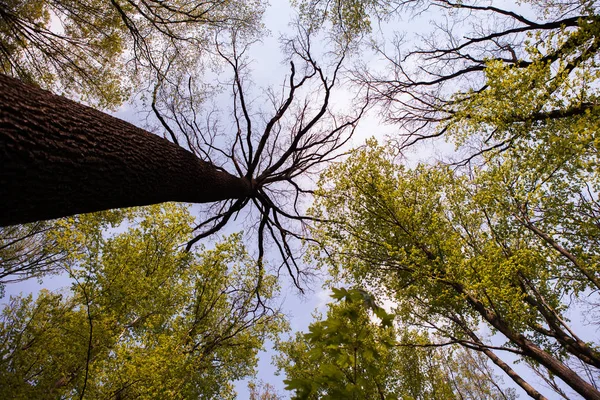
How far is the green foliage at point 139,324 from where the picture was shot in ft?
14.4

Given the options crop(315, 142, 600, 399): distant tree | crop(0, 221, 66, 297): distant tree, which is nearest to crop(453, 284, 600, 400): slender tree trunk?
crop(315, 142, 600, 399): distant tree

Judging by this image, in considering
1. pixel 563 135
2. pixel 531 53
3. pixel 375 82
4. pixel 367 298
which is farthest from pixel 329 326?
pixel 375 82

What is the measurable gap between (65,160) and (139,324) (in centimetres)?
513

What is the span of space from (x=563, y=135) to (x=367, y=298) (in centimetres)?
481

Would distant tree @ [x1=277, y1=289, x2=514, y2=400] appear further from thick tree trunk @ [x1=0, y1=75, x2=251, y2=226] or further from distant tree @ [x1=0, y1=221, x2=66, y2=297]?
distant tree @ [x1=0, y1=221, x2=66, y2=297]

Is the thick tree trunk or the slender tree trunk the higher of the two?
the thick tree trunk

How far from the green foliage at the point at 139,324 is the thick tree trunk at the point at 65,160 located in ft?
5.07

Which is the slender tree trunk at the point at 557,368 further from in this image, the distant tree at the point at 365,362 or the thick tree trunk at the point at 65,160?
the thick tree trunk at the point at 65,160

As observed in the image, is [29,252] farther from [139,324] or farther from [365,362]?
[365,362]

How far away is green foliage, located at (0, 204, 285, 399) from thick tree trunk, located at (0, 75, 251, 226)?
1546 millimetres

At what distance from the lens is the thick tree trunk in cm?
174

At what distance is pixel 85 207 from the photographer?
226 cm

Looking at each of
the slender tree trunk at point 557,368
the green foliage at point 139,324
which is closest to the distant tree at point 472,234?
the slender tree trunk at point 557,368

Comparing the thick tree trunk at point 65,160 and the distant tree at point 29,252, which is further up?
the distant tree at point 29,252
